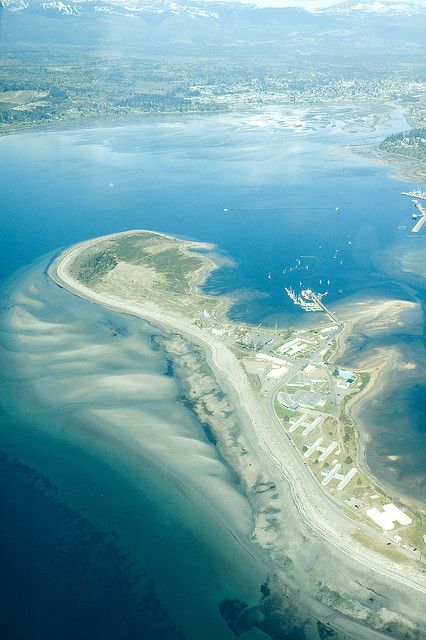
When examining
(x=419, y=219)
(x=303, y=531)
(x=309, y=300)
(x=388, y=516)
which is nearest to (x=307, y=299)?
(x=309, y=300)

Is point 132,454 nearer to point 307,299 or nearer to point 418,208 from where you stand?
point 307,299

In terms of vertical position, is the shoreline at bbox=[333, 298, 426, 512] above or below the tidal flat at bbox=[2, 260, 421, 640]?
above

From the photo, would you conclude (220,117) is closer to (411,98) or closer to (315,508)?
(411,98)

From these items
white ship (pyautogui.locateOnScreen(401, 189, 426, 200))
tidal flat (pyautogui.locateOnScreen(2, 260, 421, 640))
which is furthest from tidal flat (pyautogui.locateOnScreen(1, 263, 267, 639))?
white ship (pyautogui.locateOnScreen(401, 189, 426, 200))

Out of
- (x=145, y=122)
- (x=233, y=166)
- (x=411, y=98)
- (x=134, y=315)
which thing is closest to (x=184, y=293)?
A: (x=134, y=315)

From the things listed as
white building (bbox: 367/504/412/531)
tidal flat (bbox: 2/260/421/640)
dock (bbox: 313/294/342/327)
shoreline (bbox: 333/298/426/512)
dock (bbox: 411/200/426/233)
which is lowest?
tidal flat (bbox: 2/260/421/640)

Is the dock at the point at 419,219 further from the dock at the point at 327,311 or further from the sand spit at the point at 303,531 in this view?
the sand spit at the point at 303,531

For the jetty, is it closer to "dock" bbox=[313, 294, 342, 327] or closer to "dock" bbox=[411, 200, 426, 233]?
"dock" bbox=[313, 294, 342, 327]
